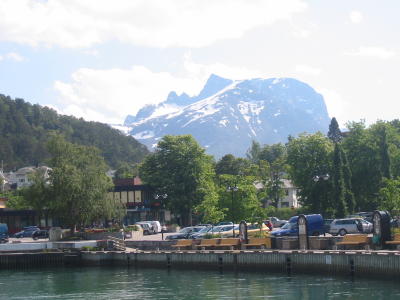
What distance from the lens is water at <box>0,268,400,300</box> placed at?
42.1 meters

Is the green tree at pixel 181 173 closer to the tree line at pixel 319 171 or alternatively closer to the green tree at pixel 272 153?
the tree line at pixel 319 171

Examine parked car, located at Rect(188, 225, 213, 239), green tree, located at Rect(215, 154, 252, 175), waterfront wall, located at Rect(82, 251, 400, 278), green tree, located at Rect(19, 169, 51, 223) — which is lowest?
waterfront wall, located at Rect(82, 251, 400, 278)

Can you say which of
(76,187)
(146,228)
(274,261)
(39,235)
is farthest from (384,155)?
(274,261)

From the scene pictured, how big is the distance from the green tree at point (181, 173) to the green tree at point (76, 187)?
80.8 ft

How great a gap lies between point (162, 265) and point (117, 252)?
6.39m

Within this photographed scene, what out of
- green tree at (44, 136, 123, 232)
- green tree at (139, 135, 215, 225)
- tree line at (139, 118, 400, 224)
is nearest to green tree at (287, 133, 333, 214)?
tree line at (139, 118, 400, 224)

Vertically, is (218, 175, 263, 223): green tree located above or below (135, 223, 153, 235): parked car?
above

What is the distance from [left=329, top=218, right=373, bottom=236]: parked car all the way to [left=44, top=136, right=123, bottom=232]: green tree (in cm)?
2603

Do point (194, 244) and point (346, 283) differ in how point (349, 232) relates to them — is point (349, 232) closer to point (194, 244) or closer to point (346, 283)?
point (194, 244)

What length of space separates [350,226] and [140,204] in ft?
178

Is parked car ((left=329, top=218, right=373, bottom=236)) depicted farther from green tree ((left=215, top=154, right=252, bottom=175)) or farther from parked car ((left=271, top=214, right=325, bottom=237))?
green tree ((left=215, top=154, right=252, bottom=175))

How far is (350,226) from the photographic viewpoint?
214 ft

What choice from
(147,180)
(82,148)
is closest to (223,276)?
(82,148)

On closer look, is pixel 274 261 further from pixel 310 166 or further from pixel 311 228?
pixel 310 166
